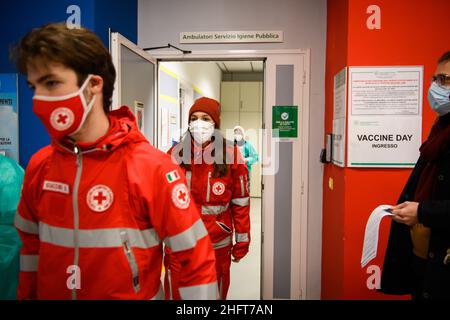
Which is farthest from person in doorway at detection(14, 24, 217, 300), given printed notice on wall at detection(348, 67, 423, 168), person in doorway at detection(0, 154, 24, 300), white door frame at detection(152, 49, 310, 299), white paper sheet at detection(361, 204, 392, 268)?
white door frame at detection(152, 49, 310, 299)

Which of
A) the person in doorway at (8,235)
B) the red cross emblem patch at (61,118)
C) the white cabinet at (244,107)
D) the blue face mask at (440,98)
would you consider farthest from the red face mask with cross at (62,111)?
the white cabinet at (244,107)

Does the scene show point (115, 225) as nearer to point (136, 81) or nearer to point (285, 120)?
point (136, 81)

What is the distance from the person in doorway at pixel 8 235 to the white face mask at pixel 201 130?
1.11m

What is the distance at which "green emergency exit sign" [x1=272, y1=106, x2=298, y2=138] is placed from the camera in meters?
3.11

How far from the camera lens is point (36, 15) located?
2191 mm

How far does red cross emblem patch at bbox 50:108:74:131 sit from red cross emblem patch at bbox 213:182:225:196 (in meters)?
1.30

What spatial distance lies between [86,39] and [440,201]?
1.38m

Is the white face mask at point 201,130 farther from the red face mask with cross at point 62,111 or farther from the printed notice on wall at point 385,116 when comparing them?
the red face mask with cross at point 62,111

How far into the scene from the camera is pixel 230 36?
3102 millimetres

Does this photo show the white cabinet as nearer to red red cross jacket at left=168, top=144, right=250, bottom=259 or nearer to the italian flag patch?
red red cross jacket at left=168, top=144, right=250, bottom=259

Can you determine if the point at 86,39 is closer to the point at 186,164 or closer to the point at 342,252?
the point at 186,164

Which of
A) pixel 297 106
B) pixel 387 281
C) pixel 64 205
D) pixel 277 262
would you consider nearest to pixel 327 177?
pixel 297 106

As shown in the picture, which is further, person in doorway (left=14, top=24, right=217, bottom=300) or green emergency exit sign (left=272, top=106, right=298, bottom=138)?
green emergency exit sign (left=272, top=106, right=298, bottom=138)

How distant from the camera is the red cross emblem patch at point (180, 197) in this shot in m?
1.03
